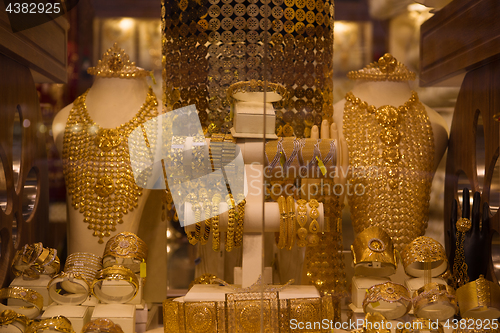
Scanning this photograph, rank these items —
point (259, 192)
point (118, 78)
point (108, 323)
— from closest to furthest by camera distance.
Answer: point (108, 323)
point (259, 192)
point (118, 78)

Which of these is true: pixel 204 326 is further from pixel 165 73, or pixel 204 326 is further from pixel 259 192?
pixel 165 73

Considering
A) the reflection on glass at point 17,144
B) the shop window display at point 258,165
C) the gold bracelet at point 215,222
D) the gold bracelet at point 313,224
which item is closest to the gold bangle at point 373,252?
the shop window display at point 258,165

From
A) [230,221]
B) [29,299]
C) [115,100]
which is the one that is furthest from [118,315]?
[115,100]

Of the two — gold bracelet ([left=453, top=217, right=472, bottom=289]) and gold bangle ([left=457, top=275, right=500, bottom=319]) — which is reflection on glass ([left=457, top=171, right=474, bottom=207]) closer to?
gold bracelet ([left=453, top=217, right=472, bottom=289])

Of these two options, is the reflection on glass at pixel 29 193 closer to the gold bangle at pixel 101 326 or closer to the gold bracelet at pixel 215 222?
the gold bangle at pixel 101 326

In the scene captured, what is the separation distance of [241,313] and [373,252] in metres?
0.34

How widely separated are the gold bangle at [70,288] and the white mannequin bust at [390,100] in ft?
2.42

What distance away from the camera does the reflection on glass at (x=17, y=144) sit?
1171 mm

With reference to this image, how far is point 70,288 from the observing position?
1.08 m

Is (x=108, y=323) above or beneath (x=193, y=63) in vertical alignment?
beneath

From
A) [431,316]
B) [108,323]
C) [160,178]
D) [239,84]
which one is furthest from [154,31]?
[431,316]

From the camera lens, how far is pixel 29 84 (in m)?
1.17

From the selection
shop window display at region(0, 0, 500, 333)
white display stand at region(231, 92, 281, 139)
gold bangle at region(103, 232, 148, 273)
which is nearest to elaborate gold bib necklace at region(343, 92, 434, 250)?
shop window display at region(0, 0, 500, 333)

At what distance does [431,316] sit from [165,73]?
0.85m
